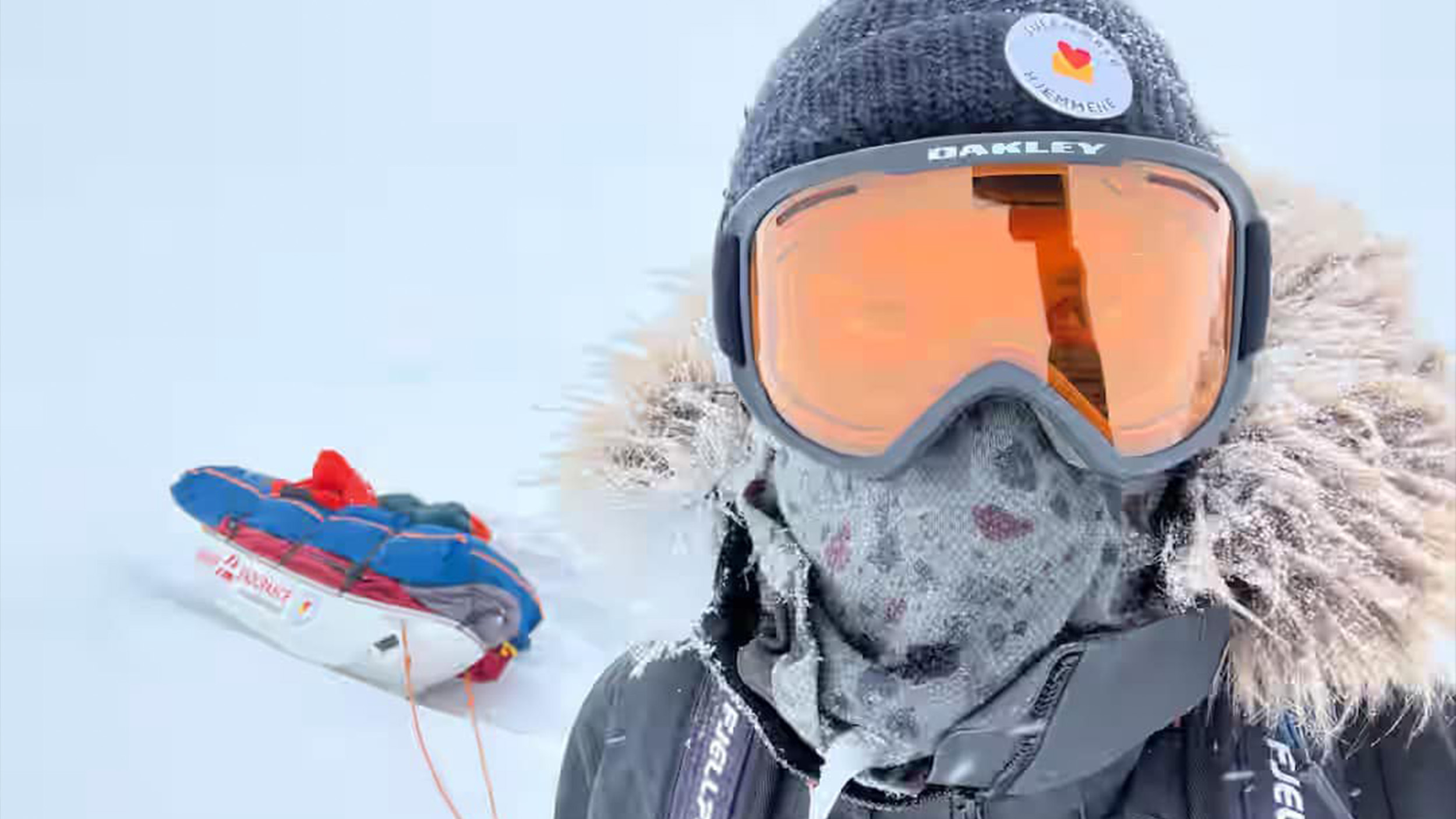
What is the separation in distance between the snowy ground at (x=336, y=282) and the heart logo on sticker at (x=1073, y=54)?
0.90 ft

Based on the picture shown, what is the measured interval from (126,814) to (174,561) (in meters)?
1.53

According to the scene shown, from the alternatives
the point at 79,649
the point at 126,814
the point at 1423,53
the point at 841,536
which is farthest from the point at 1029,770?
the point at 1423,53

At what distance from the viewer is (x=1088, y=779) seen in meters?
0.93

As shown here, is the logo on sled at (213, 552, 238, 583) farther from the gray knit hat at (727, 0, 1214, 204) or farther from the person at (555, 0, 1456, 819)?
the gray knit hat at (727, 0, 1214, 204)

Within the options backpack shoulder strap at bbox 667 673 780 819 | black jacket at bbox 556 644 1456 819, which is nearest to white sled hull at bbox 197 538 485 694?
black jacket at bbox 556 644 1456 819

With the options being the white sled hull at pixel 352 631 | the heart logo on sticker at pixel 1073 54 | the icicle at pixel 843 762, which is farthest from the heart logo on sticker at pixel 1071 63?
the white sled hull at pixel 352 631

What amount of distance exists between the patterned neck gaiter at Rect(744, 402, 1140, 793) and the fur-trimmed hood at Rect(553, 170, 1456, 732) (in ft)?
0.30

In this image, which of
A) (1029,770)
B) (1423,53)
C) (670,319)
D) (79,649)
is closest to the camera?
(1029,770)

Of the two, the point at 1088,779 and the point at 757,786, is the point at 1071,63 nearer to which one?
the point at 1088,779

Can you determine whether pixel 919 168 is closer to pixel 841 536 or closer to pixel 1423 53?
pixel 841 536

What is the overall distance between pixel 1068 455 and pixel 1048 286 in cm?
15

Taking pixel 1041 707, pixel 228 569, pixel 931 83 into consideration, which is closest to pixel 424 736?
pixel 228 569

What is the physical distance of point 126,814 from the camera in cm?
231

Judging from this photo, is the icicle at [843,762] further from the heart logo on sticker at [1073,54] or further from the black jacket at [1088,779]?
the heart logo on sticker at [1073,54]
